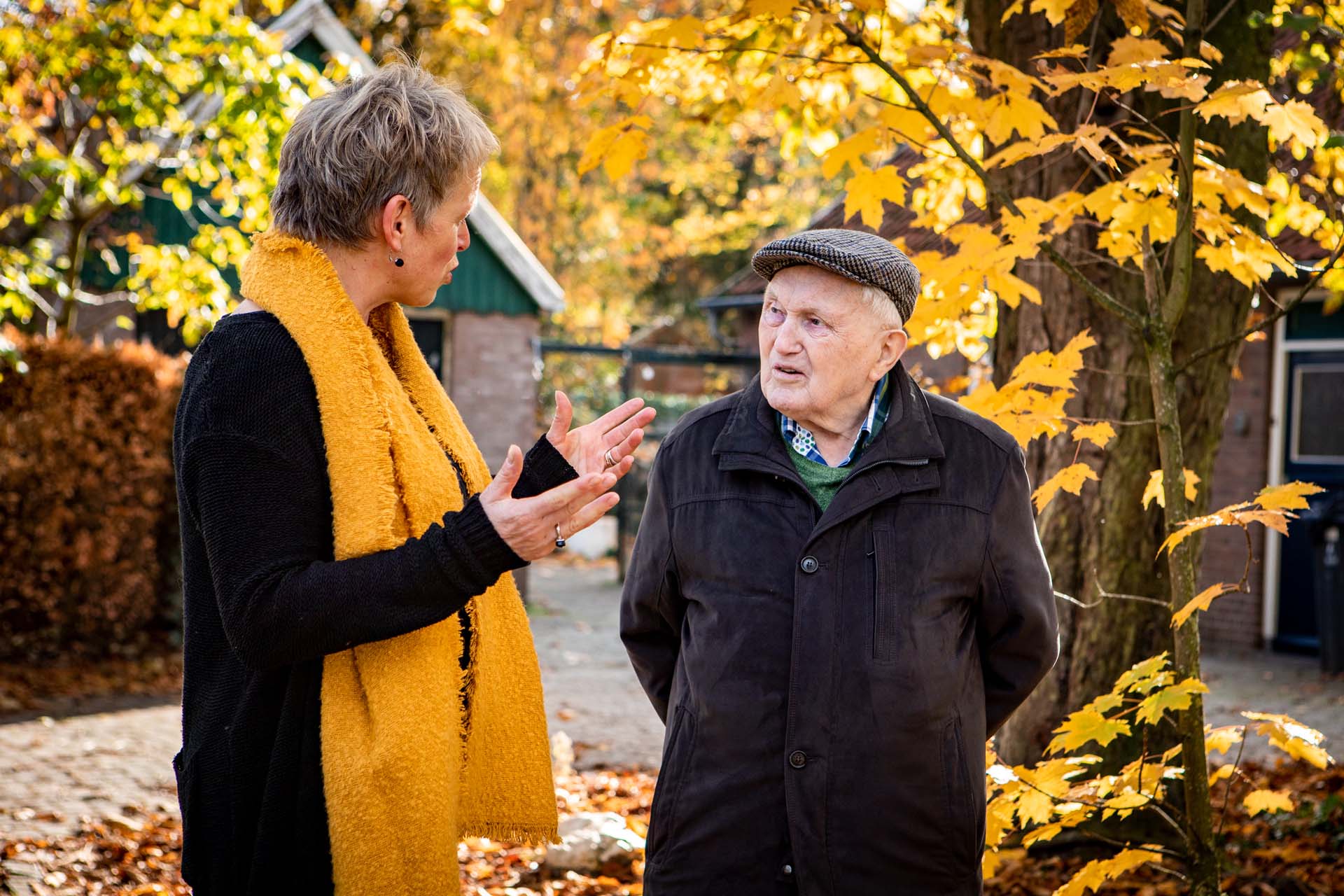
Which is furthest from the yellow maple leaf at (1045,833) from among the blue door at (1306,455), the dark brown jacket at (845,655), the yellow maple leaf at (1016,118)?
the blue door at (1306,455)

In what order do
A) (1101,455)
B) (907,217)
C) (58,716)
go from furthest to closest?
(58,716) → (907,217) → (1101,455)

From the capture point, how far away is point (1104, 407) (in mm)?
4090

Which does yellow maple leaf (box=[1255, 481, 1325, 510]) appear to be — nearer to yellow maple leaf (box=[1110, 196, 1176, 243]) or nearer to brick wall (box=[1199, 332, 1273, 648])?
yellow maple leaf (box=[1110, 196, 1176, 243])

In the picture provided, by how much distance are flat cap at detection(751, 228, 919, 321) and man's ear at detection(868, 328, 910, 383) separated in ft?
0.18

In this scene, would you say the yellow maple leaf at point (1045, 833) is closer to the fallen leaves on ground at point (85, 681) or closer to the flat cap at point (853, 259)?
the flat cap at point (853, 259)

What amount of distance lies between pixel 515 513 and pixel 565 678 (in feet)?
24.2

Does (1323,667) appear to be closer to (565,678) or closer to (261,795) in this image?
(565,678)

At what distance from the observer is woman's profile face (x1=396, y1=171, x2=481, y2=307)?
212 centimetres

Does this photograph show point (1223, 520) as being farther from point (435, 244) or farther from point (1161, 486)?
point (435, 244)

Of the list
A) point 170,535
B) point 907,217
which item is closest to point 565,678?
point 170,535

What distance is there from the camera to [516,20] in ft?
65.1

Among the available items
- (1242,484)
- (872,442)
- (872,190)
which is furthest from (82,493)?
(1242,484)

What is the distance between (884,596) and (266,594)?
111 centimetres

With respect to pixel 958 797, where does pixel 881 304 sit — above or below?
above
